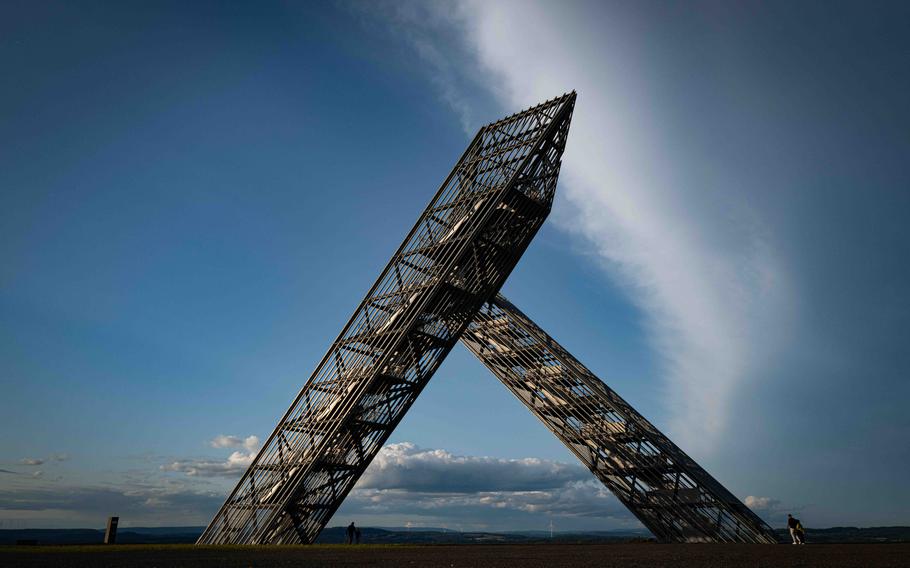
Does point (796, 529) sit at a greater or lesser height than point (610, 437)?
lesser

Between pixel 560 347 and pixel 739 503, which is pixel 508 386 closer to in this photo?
pixel 560 347

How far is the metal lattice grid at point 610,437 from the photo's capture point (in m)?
26.8

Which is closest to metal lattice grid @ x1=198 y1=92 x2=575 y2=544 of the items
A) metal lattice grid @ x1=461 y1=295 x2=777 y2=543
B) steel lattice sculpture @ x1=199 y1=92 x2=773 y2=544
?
steel lattice sculpture @ x1=199 y1=92 x2=773 y2=544

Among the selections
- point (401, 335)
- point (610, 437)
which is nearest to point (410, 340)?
point (401, 335)

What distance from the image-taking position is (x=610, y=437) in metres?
28.9

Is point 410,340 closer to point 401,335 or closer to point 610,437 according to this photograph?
point 401,335

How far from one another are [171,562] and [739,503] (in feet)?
82.0

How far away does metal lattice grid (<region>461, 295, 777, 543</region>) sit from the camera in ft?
87.9

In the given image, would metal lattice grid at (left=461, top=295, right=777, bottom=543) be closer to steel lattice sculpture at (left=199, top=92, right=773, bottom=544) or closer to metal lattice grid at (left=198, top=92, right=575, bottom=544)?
steel lattice sculpture at (left=199, top=92, right=773, bottom=544)

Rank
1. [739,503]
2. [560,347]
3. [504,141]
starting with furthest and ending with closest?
[560,347]
[739,503]
[504,141]

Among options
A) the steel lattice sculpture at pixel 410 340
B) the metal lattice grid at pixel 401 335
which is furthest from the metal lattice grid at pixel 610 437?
the metal lattice grid at pixel 401 335

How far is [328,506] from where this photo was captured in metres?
22.4

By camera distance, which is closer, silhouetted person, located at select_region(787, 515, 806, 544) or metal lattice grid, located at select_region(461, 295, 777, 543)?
silhouetted person, located at select_region(787, 515, 806, 544)

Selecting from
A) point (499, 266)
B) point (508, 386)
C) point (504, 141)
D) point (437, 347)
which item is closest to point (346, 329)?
point (437, 347)
